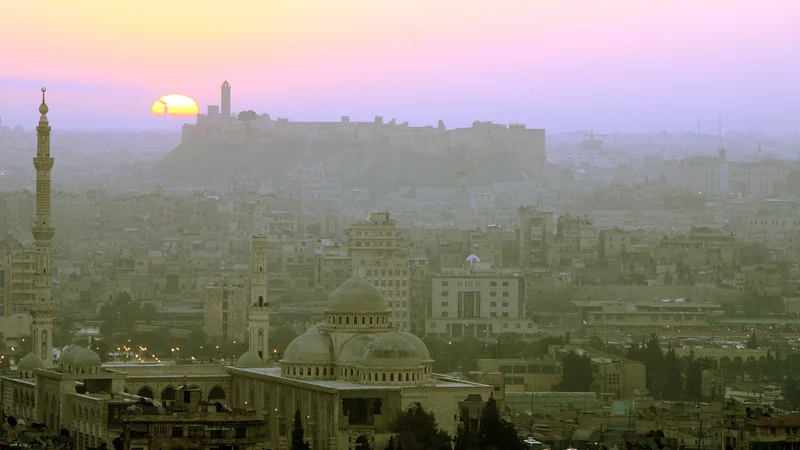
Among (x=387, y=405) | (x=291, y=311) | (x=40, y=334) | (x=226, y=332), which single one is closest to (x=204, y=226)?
(x=291, y=311)

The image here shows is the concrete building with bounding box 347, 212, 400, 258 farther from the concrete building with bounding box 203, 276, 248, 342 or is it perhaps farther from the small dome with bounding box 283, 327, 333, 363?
the small dome with bounding box 283, 327, 333, 363

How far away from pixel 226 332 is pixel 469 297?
528 inches

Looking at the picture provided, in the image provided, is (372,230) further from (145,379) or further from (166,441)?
(166,441)

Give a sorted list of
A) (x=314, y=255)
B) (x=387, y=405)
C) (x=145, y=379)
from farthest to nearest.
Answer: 1. (x=314, y=255)
2. (x=145, y=379)
3. (x=387, y=405)

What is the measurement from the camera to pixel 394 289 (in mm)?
82875

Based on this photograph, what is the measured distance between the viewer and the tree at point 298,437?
44062 millimetres

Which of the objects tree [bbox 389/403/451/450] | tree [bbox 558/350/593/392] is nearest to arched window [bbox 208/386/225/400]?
tree [bbox 389/403/451/450]

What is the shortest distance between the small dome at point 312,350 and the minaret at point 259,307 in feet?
18.0

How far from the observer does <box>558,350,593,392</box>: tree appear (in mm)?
64562

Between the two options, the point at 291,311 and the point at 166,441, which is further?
the point at 291,311

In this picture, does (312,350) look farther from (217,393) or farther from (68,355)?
(68,355)

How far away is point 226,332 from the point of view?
79.9 meters

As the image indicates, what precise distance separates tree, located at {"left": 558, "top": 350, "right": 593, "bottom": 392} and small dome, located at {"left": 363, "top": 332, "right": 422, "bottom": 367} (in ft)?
48.0

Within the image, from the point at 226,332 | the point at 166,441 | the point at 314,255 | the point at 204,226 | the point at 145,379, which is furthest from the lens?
the point at 204,226
